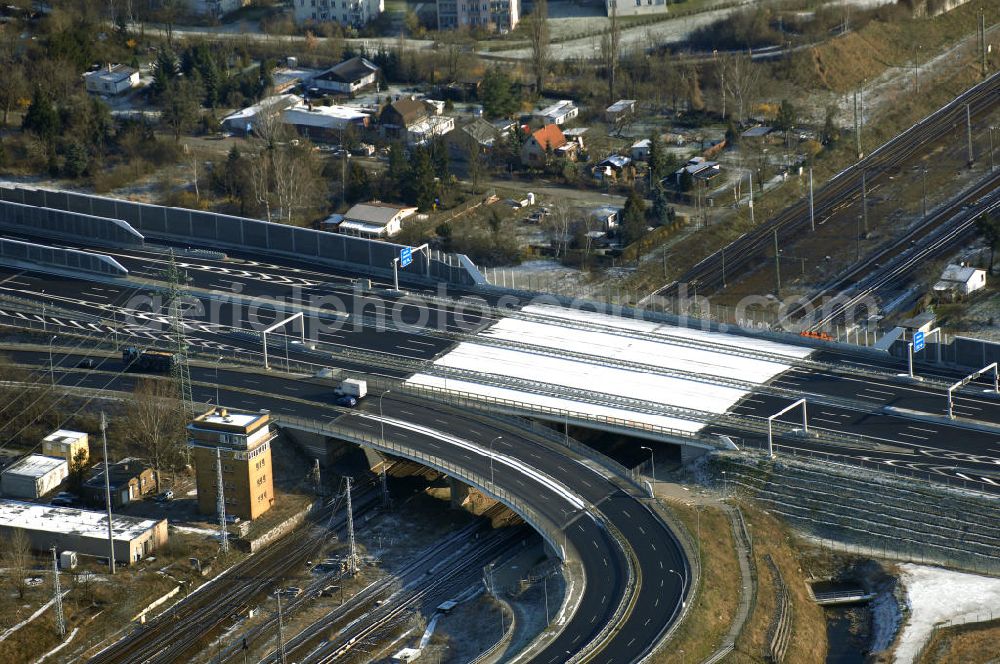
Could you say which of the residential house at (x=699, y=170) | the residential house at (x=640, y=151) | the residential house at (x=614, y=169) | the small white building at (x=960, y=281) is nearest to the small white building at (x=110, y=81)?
the residential house at (x=614, y=169)

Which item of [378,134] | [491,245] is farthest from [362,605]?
[378,134]

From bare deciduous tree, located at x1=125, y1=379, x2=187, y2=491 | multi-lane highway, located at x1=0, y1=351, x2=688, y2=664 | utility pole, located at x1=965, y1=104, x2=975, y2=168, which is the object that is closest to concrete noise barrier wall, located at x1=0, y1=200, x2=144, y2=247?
multi-lane highway, located at x1=0, y1=351, x2=688, y2=664

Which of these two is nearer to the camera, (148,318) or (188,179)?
(148,318)

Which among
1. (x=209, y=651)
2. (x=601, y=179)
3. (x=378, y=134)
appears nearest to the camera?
(x=209, y=651)

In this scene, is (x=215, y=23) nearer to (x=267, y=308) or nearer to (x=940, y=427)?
(x=267, y=308)

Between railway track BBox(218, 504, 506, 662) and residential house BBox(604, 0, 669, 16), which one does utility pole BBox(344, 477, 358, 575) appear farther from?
residential house BBox(604, 0, 669, 16)

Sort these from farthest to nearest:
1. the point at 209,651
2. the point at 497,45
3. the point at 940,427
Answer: the point at 497,45 → the point at 940,427 → the point at 209,651

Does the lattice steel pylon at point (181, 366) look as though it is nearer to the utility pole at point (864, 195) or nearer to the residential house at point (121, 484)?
the residential house at point (121, 484)
